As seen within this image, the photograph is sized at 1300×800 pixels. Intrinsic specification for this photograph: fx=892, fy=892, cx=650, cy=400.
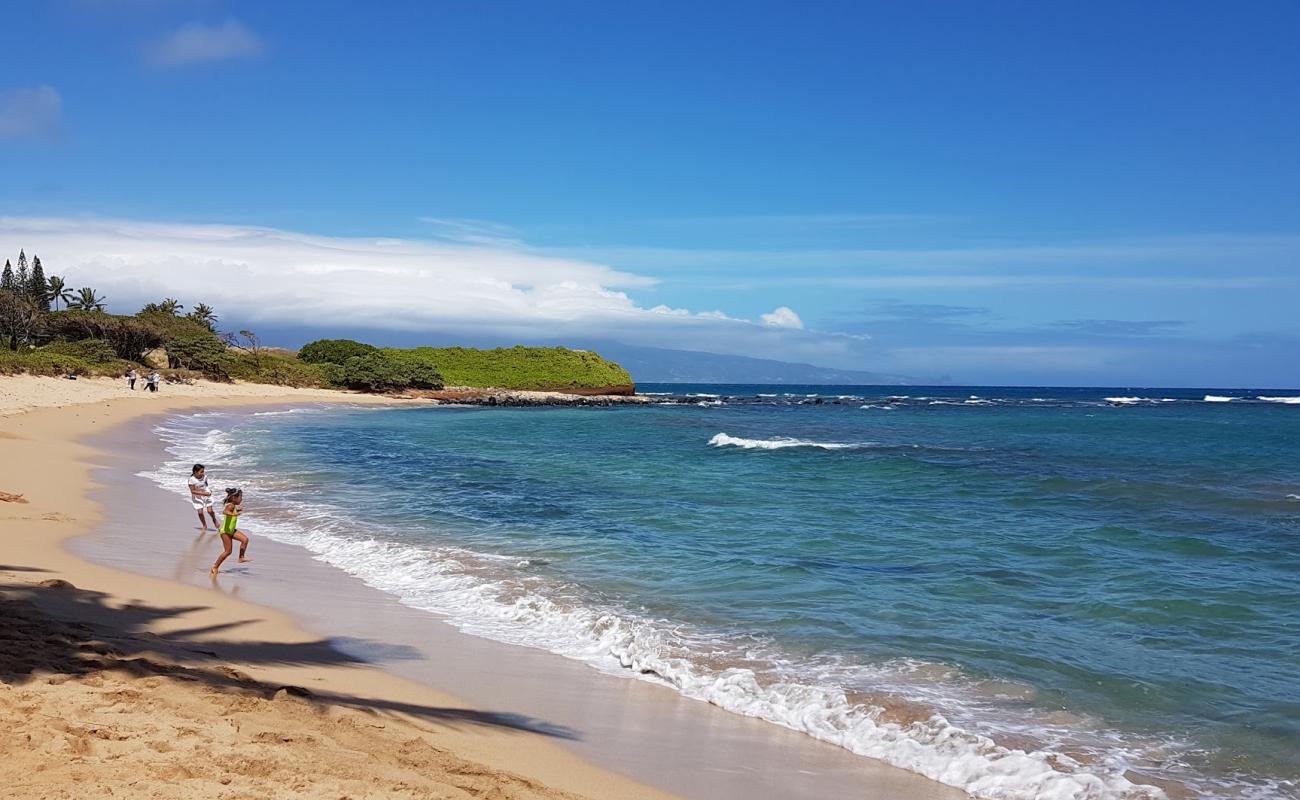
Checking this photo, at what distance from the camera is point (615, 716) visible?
7.25 metres

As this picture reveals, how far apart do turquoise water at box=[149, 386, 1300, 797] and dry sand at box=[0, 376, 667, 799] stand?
82.6 inches

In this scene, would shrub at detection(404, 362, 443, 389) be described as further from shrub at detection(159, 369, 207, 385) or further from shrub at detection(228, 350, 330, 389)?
shrub at detection(159, 369, 207, 385)

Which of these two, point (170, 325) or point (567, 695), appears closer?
point (567, 695)

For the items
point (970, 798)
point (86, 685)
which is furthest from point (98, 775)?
point (970, 798)

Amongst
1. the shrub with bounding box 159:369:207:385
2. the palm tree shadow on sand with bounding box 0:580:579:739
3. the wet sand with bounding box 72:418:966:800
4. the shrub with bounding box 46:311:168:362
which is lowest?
the wet sand with bounding box 72:418:966:800

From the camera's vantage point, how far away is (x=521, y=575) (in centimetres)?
1250

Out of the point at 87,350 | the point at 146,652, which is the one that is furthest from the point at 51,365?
the point at 146,652

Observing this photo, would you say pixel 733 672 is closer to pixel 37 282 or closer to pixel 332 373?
pixel 332 373

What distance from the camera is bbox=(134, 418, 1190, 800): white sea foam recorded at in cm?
634

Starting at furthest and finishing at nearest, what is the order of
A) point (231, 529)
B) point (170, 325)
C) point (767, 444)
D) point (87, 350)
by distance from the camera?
point (170, 325)
point (87, 350)
point (767, 444)
point (231, 529)

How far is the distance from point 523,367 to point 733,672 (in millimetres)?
96693

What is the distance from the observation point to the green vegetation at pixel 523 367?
99.8 m

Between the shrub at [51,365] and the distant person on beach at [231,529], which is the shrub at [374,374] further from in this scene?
the distant person on beach at [231,529]

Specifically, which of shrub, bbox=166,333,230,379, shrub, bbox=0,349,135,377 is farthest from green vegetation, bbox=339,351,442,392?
shrub, bbox=0,349,135,377
